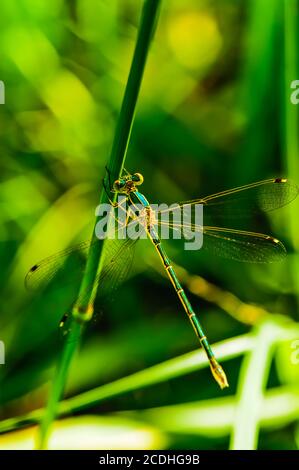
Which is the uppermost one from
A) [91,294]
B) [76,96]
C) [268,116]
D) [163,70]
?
[163,70]

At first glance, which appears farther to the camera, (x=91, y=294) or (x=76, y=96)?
(x=76, y=96)

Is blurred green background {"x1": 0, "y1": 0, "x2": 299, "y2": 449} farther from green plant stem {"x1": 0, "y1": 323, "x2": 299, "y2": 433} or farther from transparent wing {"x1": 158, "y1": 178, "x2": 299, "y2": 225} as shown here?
green plant stem {"x1": 0, "y1": 323, "x2": 299, "y2": 433}

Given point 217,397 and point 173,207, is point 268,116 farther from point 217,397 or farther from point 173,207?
point 217,397

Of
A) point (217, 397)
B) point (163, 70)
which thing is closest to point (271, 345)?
point (217, 397)

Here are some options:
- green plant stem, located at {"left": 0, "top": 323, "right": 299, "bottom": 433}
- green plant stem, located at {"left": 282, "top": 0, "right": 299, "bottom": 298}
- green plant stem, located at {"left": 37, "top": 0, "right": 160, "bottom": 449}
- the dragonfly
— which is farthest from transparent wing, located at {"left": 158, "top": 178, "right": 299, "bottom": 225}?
green plant stem, located at {"left": 37, "top": 0, "right": 160, "bottom": 449}

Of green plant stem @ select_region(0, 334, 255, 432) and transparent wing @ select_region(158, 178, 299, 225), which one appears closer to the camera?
green plant stem @ select_region(0, 334, 255, 432)

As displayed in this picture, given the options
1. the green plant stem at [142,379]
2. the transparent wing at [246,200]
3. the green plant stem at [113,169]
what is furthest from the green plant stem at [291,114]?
the green plant stem at [113,169]

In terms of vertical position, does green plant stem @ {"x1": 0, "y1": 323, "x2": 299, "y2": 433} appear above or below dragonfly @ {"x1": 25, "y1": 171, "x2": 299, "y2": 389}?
below
